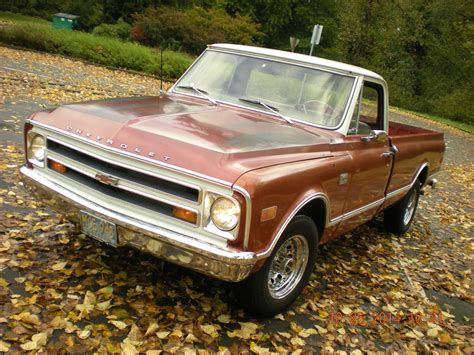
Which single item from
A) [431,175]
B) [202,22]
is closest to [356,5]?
[202,22]

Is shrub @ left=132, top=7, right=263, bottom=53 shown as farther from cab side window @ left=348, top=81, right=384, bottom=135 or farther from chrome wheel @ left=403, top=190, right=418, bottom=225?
cab side window @ left=348, top=81, right=384, bottom=135

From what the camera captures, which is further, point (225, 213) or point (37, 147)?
point (37, 147)

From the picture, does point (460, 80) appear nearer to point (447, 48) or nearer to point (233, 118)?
point (447, 48)

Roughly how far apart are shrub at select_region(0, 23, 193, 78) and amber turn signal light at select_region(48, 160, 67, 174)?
17456 mm

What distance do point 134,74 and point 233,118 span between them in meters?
16.8

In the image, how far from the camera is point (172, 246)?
312 cm

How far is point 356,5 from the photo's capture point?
Answer: 1457 inches

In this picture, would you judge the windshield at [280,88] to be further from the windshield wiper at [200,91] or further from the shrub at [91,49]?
the shrub at [91,49]

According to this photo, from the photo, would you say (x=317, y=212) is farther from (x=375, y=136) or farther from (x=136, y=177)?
(x=136, y=177)

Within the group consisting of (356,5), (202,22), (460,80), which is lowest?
(460,80)

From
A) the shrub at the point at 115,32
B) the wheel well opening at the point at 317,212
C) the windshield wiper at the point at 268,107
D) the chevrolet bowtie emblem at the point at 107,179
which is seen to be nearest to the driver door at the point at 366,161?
the wheel well opening at the point at 317,212

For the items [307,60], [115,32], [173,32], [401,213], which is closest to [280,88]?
[307,60]

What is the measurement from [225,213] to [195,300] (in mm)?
1052

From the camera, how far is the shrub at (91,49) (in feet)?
66.4
